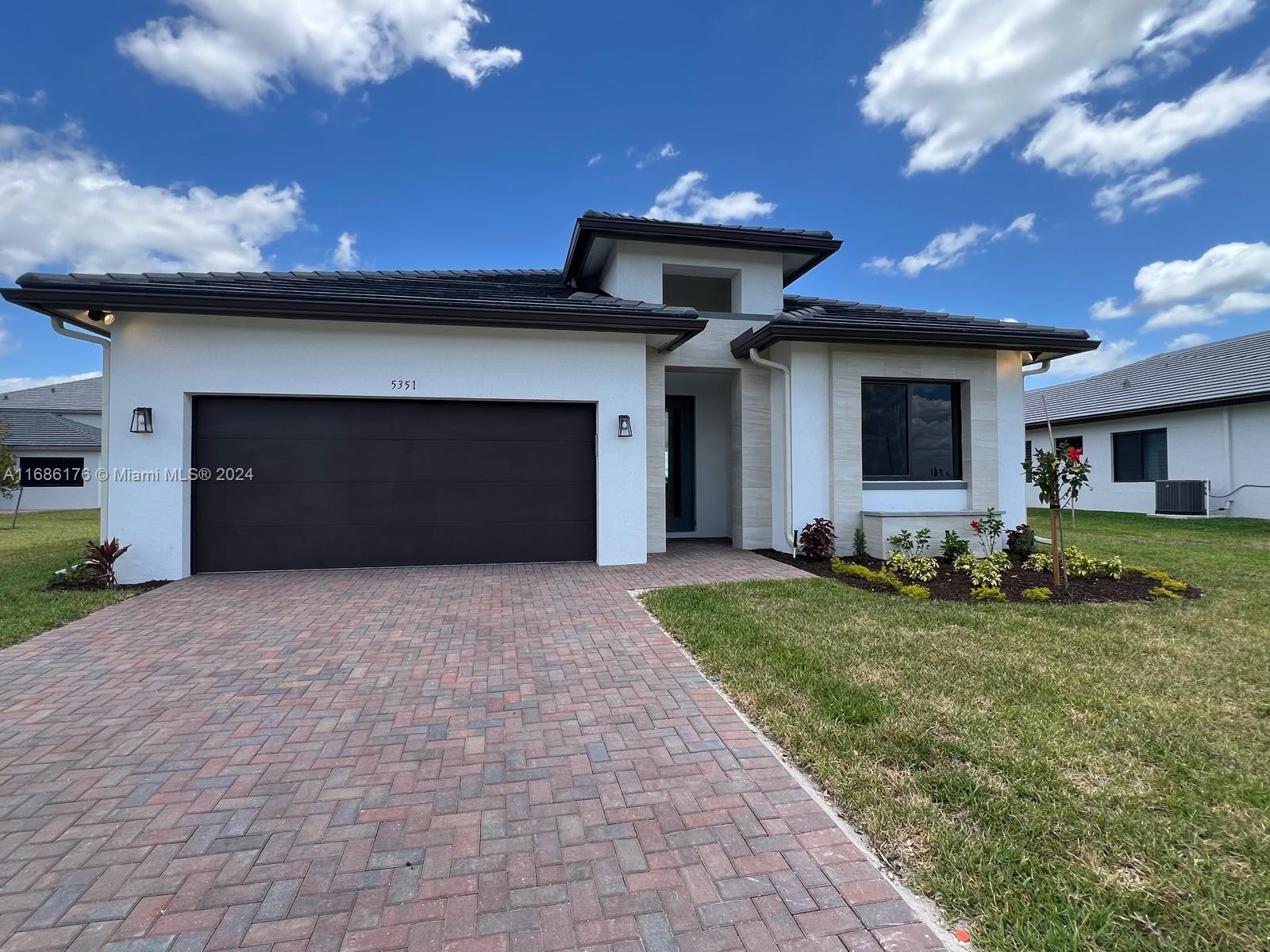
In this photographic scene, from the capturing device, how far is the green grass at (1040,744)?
74.2 inches

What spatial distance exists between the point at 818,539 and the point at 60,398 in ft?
124

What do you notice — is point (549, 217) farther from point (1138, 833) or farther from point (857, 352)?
point (1138, 833)

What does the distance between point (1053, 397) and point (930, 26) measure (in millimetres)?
17492

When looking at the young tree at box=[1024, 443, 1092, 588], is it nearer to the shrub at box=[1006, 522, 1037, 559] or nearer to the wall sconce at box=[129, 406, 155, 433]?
the shrub at box=[1006, 522, 1037, 559]

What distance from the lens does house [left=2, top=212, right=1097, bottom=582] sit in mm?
7250

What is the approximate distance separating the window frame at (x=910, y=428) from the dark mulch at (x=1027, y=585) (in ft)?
5.39

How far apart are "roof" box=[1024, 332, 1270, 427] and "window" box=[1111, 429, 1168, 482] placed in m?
0.99

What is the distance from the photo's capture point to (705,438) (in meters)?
11.0

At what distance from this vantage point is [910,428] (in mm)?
9383

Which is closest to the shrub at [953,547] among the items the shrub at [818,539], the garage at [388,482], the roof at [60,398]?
the shrub at [818,539]

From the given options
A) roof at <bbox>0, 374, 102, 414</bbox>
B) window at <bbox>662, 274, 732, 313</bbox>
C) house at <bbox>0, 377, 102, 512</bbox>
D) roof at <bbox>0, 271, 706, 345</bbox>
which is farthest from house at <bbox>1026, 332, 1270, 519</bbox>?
roof at <bbox>0, 374, 102, 414</bbox>

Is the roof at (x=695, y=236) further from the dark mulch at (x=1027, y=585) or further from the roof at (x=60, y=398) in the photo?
the roof at (x=60, y=398)

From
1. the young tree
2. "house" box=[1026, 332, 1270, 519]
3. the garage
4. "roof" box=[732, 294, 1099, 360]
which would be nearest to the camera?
the young tree

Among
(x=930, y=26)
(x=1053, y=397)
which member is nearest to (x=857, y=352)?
(x=930, y=26)
